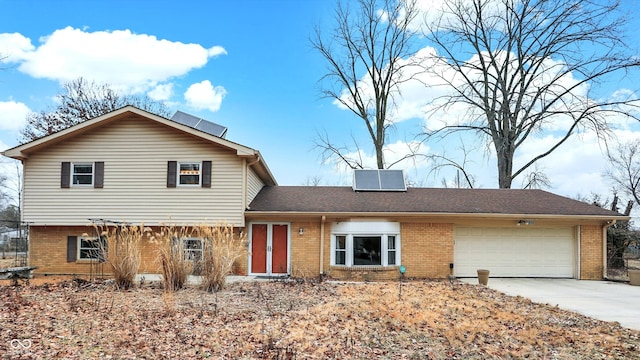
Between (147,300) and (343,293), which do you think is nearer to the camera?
(147,300)

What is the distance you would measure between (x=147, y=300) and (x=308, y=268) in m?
6.38

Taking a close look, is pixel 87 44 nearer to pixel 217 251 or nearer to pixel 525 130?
pixel 217 251

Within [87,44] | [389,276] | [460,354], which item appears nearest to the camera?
[460,354]

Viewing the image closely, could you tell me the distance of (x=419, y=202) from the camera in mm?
16250

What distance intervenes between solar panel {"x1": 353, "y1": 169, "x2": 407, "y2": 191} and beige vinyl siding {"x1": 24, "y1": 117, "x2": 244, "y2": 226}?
18.5ft

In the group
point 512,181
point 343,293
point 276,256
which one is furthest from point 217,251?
point 512,181

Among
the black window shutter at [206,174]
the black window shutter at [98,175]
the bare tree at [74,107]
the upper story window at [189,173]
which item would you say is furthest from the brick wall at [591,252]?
the bare tree at [74,107]

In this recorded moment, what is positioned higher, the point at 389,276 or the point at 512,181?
the point at 512,181

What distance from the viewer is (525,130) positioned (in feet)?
82.4

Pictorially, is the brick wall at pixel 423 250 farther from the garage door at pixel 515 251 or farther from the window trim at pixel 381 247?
the garage door at pixel 515 251

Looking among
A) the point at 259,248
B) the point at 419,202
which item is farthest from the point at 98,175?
the point at 419,202

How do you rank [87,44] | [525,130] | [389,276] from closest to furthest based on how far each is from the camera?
[389,276]
[87,44]
[525,130]

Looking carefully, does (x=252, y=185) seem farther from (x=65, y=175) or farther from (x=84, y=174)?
(x=65, y=175)

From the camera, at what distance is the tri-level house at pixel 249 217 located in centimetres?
1481
